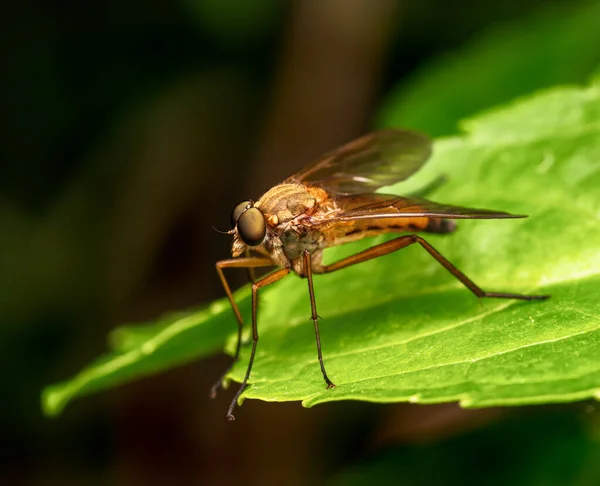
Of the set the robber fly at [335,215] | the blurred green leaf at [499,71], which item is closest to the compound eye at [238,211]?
the robber fly at [335,215]

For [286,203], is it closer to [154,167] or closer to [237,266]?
[237,266]

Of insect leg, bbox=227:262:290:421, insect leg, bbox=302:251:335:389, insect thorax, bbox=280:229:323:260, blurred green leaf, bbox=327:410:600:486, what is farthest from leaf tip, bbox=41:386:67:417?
blurred green leaf, bbox=327:410:600:486

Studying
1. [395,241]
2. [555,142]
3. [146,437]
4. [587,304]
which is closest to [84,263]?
[146,437]

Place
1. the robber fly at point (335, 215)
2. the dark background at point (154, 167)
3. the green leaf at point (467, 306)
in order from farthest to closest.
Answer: the dark background at point (154, 167)
the robber fly at point (335, 215)
the green leaf at point (467, 306)

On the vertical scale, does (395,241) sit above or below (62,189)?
below

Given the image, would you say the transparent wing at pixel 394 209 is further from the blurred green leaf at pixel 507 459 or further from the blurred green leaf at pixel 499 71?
the blurred green leaf at pixel 499 71

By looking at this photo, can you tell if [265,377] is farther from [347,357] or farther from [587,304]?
[587,304]
